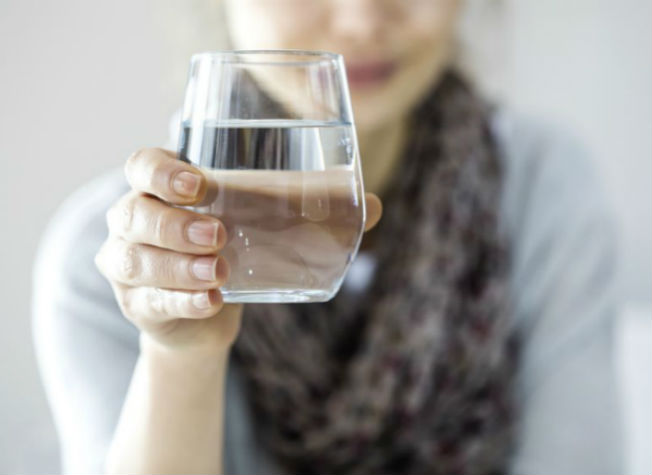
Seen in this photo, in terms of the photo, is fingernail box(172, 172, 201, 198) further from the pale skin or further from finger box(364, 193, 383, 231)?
finger box(364, 193, 383, 231)

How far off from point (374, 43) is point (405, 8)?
0.26 ft

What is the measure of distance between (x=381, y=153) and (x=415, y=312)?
28cm

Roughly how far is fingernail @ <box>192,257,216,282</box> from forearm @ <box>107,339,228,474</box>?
0.19m

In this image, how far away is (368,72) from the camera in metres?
1.01

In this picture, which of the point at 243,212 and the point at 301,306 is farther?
the point at 301,306

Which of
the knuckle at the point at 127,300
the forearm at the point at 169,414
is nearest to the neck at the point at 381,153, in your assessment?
the forearm at the point at 169,414

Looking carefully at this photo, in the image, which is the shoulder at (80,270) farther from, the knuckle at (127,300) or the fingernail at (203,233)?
the fingernail at (203,233)

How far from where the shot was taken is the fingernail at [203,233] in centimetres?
43

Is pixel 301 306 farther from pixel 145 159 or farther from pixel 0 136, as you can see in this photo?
pixel 0 136

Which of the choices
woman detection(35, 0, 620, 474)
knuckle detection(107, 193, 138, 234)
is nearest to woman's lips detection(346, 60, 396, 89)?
woman detection(35, 0, 620, 474)

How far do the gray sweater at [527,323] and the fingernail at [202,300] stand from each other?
0.36 meters

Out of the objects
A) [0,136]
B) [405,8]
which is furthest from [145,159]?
[0,136]

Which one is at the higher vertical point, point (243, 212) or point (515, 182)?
point (243, 212)

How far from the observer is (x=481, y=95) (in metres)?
1.45
